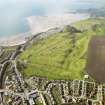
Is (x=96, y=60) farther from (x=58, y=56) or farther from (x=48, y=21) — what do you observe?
(x=48, y=21)

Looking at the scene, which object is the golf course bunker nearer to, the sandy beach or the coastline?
the coastline

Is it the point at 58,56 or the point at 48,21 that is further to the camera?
the point at 48,21

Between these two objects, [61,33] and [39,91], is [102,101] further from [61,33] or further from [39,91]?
[61,33]

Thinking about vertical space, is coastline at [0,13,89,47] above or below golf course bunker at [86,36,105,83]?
below

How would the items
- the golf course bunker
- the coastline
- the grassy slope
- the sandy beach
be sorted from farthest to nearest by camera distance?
1. the sandy beach
2. the coastline
3. the grassy slope
4. the golf course bunker

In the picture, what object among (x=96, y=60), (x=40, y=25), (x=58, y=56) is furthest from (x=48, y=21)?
(x=96, y=60)

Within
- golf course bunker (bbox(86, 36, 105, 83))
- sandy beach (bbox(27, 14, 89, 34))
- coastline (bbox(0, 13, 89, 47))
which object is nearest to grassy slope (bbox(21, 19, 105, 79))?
golf course bunker (bbox(86, 36, 105, 83))

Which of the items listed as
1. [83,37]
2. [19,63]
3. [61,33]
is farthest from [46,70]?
[61,33]
